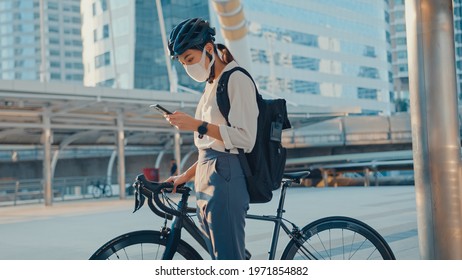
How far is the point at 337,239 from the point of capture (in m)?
3.42

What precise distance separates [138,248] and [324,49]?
2811 inches

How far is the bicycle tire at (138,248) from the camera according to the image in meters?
2.92

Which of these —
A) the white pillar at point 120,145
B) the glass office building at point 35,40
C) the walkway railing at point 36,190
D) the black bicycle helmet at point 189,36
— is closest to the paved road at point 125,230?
the black bicycle helmet at point 189,36

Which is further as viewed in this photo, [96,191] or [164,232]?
[96,191]

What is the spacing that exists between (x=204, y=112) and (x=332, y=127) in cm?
2695

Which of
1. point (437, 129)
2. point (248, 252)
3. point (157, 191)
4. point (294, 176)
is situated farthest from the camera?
point (437, 129)

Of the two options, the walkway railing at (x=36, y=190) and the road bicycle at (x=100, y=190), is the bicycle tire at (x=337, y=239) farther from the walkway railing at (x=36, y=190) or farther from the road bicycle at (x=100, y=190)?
the road bicycle at (x=100, y=190)

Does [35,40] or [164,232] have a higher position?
[35,40]

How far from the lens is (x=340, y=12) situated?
74.2 m

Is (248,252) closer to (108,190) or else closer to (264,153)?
(264,153)

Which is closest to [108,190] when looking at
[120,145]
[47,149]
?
[120,145]

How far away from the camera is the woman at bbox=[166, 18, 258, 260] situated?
275 centimetres

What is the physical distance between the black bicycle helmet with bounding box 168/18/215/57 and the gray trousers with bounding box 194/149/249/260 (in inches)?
17.3

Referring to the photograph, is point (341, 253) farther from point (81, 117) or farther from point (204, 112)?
point (81, 117)
